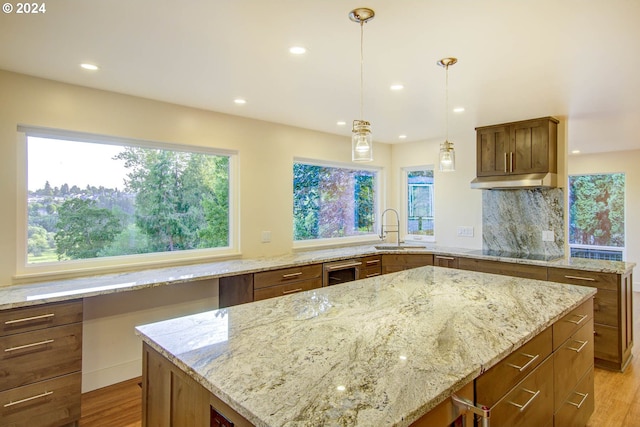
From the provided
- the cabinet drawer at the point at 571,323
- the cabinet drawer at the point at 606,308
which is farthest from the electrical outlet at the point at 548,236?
the cabinet drawer at the point at 571,323

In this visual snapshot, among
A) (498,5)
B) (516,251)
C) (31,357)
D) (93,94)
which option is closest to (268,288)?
(31,357)

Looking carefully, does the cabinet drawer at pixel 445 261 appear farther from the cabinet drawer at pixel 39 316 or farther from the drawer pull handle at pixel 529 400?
the cabinet drawer at pixel 39 316

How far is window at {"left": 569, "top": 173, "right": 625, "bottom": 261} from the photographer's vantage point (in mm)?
6348

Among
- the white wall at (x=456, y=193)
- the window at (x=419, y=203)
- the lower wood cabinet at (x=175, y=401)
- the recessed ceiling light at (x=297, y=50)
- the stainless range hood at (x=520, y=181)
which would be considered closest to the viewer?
the lower wood cabinet at (x=175, y=401)

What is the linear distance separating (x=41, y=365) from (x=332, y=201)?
3.58m

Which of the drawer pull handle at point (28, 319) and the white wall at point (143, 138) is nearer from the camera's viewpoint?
the drawer pull handle at point (28, 319)

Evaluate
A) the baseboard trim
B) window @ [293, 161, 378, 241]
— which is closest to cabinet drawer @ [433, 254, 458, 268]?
window @ [293, 161, 378, 241]

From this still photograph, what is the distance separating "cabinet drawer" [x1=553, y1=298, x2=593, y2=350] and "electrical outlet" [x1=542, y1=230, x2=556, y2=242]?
74.6 inches

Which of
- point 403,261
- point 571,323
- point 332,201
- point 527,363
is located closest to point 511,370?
point 527,363

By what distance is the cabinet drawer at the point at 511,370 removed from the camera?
4.12 ft

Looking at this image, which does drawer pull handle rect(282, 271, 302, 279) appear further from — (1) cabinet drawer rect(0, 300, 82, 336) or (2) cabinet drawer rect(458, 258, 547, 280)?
(2) cabinet drawer rect(458, 258, 547, 280)

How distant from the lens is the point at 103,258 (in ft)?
9.86

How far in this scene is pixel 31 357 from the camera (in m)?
2.17

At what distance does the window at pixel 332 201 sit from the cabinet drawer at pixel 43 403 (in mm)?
2687
